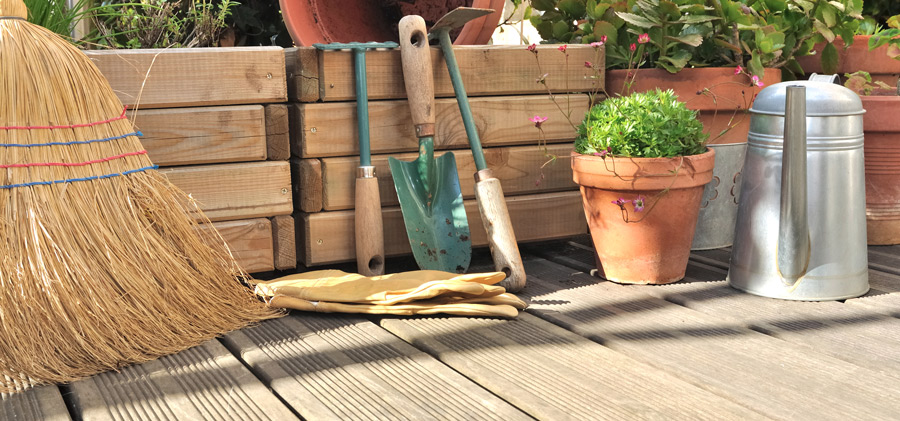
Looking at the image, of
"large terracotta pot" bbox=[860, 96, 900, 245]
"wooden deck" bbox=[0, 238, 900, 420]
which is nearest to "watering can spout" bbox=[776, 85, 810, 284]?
"wooden deck" bbox=[0, 238, 900, 420]

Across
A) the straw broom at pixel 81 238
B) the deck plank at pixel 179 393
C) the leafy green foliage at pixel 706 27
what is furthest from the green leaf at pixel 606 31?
the deck plank at pixel 179 393

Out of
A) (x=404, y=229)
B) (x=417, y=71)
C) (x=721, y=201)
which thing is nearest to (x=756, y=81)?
(x=721, y=201)

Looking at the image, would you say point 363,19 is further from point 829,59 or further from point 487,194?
point 829,59

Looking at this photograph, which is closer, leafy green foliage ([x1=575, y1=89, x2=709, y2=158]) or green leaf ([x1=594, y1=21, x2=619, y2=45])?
leafy green foliage ([x1=575, y1=89, x2=709, y2=158])

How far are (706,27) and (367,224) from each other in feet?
3.73

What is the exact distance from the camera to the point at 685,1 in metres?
2.34

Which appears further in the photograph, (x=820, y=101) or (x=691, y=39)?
(x=691, y=39)

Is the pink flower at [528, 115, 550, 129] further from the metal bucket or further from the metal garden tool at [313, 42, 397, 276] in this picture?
the metal bucket

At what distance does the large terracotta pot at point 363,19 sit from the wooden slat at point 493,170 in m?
0.39

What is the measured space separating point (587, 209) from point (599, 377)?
0.78 metres

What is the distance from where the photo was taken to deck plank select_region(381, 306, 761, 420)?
1.37 metres

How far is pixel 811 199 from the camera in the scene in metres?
1.96

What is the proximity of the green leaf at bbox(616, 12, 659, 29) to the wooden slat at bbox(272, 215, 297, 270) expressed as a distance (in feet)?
3.53

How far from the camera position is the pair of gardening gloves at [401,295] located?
188 cm
